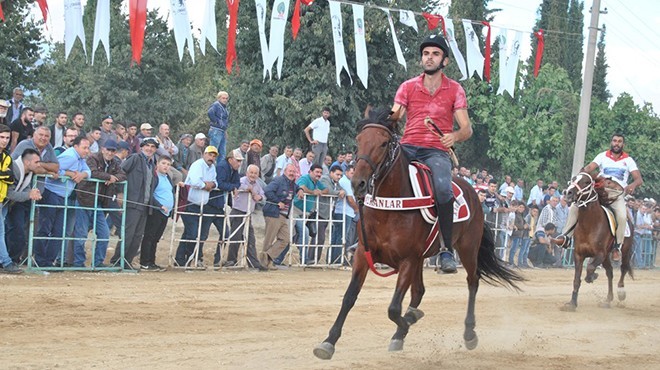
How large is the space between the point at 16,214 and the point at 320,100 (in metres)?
16.7

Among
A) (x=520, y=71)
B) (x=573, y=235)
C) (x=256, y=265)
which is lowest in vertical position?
(x=256, y=265)

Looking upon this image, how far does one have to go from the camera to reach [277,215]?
61.1 ft

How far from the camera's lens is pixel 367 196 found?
8.56 metres

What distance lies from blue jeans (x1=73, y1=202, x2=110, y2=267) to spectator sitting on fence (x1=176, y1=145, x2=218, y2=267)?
6.49 feet

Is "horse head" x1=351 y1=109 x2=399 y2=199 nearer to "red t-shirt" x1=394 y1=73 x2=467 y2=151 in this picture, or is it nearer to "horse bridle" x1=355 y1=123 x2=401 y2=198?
"horse bridle" x1=355 y1=123 x2=401 y2=198

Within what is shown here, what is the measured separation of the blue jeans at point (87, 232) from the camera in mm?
14906

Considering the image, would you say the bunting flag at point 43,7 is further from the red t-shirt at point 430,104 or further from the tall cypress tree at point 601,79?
the tall cypress tree at point 601,79

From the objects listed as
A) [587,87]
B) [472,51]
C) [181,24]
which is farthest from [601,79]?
[181,24]

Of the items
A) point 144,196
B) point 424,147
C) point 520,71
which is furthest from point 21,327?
point 520,71

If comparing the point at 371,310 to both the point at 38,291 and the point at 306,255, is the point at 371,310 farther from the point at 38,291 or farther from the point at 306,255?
the point at 306,255

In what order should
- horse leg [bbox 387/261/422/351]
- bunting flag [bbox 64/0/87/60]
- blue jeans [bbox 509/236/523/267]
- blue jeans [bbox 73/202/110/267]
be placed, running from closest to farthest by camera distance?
horse leg [bbox 387/261/422/351] → blue jeans [bbox 73/202/110/267] → bunting flag [bbox 64/0/87/60] → blue jeans [bbox 509/236/523/267]

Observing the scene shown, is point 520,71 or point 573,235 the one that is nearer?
point 573,235

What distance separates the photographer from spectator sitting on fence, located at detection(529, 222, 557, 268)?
2625 cm

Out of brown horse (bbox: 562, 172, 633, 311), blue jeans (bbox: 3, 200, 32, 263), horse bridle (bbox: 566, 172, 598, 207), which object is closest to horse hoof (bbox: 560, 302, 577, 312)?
brown horse (bbox: 562, 172, 633, 311)
